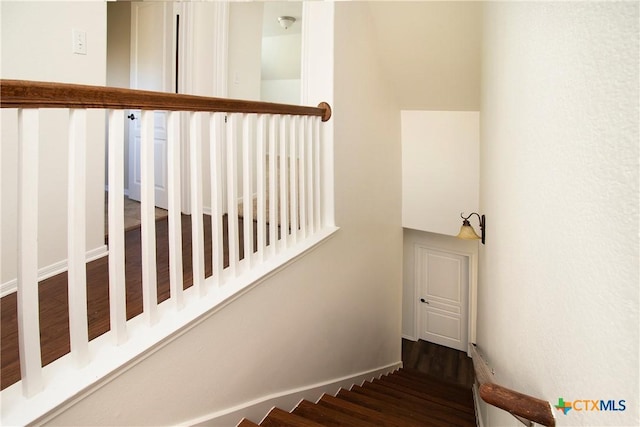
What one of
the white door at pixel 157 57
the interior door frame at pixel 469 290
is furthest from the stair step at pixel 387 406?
the interior door frame at pixel 469 290

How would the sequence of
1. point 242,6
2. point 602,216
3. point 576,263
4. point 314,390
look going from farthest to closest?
point 242,6
point 314,390
point 576,263
point 602,216

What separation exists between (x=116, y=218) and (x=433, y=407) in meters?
2.68

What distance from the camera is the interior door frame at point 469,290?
18.6 ft

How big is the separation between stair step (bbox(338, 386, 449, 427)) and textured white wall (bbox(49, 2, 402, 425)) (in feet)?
0.65

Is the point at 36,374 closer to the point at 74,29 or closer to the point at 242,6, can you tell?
the point at 74,29

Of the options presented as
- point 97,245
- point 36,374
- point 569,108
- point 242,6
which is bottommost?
point 36,374

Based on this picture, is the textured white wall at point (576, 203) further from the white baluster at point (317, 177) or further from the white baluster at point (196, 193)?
the white baluster at point (317, 177)

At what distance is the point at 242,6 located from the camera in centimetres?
386

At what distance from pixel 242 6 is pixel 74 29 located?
6.21 feet

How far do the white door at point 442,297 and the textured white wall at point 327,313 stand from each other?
1.27 m

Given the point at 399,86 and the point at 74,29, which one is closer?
the point at 74,29

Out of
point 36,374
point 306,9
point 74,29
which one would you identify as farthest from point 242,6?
point 36,374

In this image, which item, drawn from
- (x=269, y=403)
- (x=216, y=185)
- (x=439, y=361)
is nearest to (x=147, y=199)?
(x=216, y=185)

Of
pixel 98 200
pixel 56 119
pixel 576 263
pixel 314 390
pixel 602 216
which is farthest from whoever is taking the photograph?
pixel 314 390
